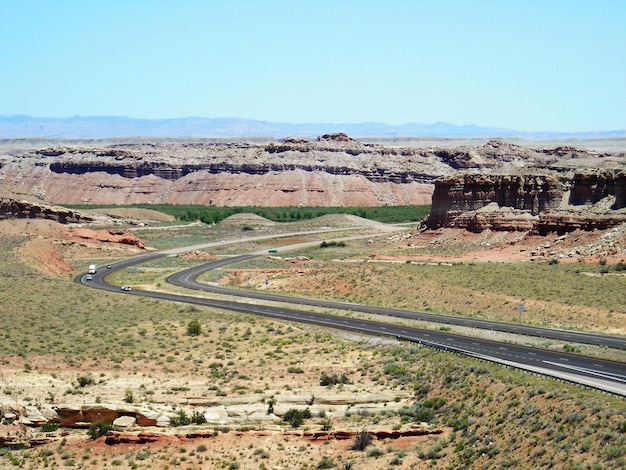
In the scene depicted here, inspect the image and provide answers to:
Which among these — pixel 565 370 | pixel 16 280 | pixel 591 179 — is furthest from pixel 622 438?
pixel 591 179

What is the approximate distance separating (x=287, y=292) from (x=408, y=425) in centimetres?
4432

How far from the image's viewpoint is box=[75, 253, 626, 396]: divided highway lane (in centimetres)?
3378

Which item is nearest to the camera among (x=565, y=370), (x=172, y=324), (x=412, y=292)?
(x=565, y=370)

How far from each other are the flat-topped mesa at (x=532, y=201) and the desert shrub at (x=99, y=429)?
62940 mm

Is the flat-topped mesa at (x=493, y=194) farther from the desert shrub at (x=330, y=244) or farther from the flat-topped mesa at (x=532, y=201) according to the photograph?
the desert shrub at (x=330, y=244)

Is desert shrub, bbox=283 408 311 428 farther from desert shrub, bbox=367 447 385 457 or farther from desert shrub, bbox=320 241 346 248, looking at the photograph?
desert shrub, bbox=320 241 346 248

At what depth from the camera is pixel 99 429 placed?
3172 centimetres

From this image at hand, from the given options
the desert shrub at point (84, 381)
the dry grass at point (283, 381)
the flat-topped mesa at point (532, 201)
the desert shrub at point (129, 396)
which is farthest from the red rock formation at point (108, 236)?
the desert shrub at point (129, 396)

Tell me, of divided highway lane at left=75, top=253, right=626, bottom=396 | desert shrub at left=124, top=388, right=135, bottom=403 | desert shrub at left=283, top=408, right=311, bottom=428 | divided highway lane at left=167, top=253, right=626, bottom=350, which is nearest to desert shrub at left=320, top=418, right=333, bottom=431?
desert shrub at left=283, top=408, right=311, bottom=428

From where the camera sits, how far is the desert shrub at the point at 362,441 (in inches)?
1173

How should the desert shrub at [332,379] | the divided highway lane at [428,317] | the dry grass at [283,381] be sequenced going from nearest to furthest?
the dry grass at [283,381] < the desert shrub at [332,379] < the divided highway lane at [428,317]

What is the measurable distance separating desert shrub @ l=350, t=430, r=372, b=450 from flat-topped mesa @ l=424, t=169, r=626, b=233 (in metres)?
61.0

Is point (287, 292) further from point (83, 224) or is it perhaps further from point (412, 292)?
point (83, 224)

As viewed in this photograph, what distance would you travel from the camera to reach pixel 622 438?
965 inches
